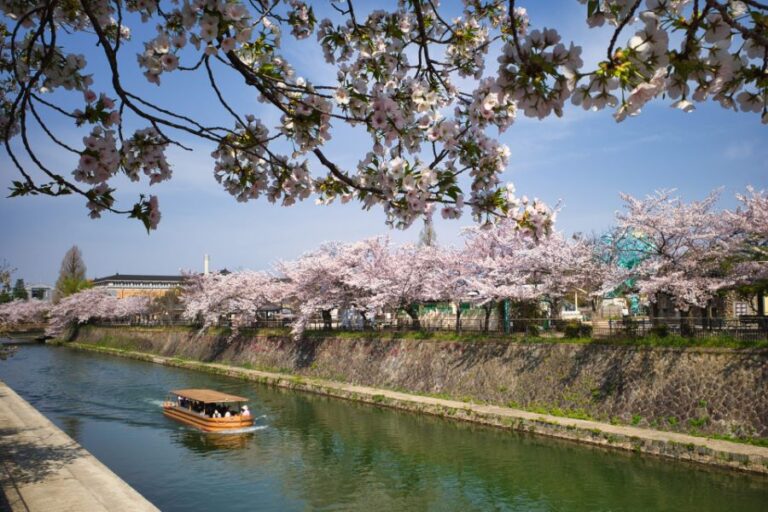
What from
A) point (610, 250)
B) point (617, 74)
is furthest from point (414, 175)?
point (610, 250)

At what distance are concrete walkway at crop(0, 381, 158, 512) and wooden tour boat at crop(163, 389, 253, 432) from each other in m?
5.80

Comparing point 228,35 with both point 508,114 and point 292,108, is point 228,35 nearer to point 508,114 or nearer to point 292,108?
point 292,108

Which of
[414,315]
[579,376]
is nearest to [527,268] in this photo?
[579,376]

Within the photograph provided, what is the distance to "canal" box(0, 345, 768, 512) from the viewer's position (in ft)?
45.2

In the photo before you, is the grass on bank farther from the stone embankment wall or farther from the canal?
the canal

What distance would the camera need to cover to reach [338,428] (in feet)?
70.1

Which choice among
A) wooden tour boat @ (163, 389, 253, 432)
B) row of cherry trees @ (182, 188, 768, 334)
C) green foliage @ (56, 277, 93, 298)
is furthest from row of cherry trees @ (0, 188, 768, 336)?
green foliage @ (56, 277, 93, 298)

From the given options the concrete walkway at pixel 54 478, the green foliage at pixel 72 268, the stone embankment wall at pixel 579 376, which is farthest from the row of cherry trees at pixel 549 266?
the green foliage at pixel 72 268

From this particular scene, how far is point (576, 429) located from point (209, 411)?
13.6 m

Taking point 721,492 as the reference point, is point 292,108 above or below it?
above

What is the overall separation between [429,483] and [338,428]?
677cm

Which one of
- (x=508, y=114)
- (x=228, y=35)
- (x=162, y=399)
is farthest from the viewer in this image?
(x=162, y=399)

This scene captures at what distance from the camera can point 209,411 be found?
2281 centimetres

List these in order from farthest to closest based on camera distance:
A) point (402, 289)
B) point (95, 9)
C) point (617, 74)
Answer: point (402, 289) < point (95, 9) < point (617, 74)
